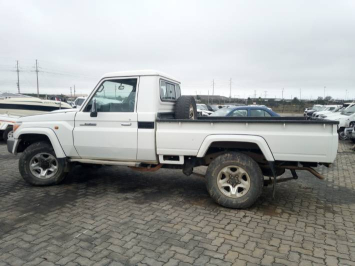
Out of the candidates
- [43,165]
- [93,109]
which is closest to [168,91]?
[93,109]

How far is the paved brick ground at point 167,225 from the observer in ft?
9.83

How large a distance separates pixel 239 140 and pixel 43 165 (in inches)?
154

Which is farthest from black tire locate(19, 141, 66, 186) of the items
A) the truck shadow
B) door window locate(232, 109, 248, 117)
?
door window locate(232, 109, 248, 117)

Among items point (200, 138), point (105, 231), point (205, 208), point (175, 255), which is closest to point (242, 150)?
point (200, 138)

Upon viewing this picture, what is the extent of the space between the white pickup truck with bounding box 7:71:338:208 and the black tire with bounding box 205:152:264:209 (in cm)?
2

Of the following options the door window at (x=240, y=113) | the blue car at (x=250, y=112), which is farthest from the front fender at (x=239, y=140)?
the door window at (x=240, y=113)

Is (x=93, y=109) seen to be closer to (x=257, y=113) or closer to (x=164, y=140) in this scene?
(x=164, y=140)

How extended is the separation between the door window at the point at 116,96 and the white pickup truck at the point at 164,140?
2 centimetres

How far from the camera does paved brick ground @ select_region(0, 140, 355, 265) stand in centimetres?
300

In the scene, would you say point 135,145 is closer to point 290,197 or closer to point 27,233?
point 27,233

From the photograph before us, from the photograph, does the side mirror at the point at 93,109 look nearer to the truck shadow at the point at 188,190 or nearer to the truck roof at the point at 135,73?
the truck roof at the point at 135,73

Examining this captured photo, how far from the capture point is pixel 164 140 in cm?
450

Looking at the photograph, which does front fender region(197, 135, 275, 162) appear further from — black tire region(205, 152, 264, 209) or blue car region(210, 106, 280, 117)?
blue car region(210, 106, 280, 117)

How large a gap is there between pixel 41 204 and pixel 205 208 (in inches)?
107
